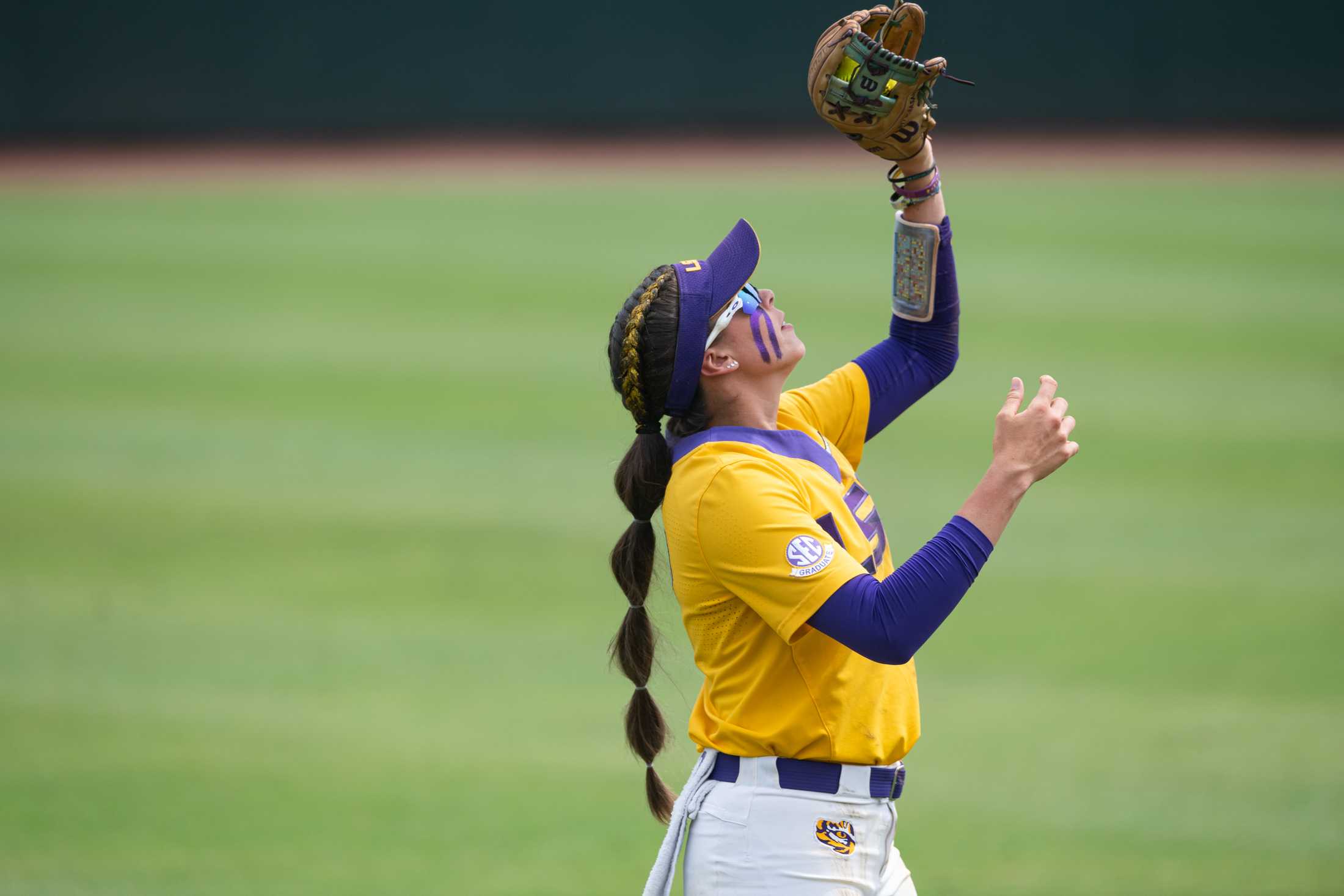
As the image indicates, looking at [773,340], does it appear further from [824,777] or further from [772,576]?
[824,777]

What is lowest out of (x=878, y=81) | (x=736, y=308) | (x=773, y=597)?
(x=773, y=597)

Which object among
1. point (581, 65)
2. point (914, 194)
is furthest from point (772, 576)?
point (581, 65)

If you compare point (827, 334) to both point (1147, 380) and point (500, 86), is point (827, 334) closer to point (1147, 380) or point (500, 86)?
point (1147, 380)

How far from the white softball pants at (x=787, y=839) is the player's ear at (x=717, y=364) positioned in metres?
0.70

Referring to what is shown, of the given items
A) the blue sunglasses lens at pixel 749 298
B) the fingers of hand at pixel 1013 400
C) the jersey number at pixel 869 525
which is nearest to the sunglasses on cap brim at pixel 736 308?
the blue sunglasses lens at pixel 749 298

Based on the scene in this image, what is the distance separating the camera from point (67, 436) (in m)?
8.00

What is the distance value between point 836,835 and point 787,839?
3.5 inches

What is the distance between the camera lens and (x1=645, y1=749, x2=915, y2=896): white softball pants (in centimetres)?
243

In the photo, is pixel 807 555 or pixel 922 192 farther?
pixel 922 192

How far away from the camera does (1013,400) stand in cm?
238

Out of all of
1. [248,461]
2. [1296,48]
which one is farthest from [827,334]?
[1296,48]

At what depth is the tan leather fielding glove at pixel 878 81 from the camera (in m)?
2.74

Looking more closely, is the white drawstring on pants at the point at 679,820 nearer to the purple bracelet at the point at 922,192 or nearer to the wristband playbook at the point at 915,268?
the wristband playbook at the point at 915,268

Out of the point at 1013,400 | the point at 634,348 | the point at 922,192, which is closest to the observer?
the point at 1013,400
